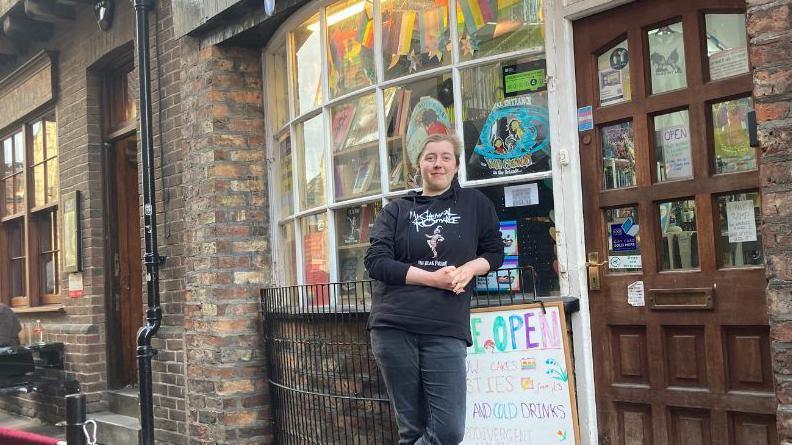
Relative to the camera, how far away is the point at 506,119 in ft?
16.0

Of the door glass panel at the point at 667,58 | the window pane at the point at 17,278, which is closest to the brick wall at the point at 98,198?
the window pane at the point at 17,278

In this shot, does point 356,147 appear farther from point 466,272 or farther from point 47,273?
point 47,273

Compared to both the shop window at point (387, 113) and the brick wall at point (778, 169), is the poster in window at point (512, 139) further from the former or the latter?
the brick wall at point (778, 169)

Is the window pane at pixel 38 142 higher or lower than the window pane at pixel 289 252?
higher

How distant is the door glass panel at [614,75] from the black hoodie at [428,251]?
39.8 inches

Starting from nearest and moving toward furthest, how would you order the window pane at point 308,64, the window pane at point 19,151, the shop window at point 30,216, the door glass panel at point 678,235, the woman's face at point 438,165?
the woman's face at point 438,165, the door glass panel at point 678,235, the window pane at point 308,64, the shop window at point 30,216, the window pane at point 19,151

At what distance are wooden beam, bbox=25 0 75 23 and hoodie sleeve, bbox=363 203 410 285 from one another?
223 inches

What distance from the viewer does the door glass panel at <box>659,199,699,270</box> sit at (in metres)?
4.24

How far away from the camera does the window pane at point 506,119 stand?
188 inches

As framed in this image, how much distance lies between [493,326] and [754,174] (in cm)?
138

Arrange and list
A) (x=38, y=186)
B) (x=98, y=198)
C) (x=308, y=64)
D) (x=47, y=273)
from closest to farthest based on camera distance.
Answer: (x=308, y=64)
(x=98, y=198)
(x=47, y=273)
(x=38, y=186)

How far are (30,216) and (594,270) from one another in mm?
7266

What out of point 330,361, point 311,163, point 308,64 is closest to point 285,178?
point 311,163

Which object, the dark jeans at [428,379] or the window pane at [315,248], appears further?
the window pane at [315,248]
